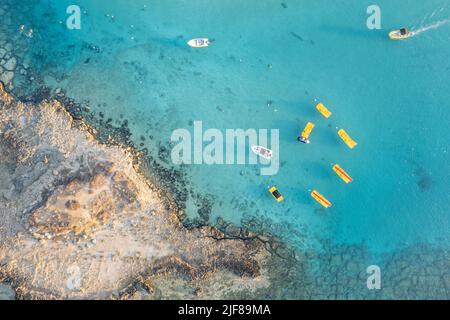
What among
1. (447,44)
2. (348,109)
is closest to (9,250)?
(348,109)

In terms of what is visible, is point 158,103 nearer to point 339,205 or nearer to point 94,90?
point 94,90

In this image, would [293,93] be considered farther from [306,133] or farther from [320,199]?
[320,199]

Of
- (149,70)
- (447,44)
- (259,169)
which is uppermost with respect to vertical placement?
(447,44)

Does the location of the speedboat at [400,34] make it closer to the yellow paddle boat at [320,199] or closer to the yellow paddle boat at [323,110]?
the yellow paddle boat at [323,110]

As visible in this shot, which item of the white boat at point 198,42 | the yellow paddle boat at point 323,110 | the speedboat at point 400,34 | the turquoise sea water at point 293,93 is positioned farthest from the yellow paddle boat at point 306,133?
the white boat at point 198,42

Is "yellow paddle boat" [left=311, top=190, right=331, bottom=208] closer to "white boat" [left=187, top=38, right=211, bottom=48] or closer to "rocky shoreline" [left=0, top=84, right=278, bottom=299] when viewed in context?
"rocky shoreline" [left=0, top=84, right=278, bottom=299]
